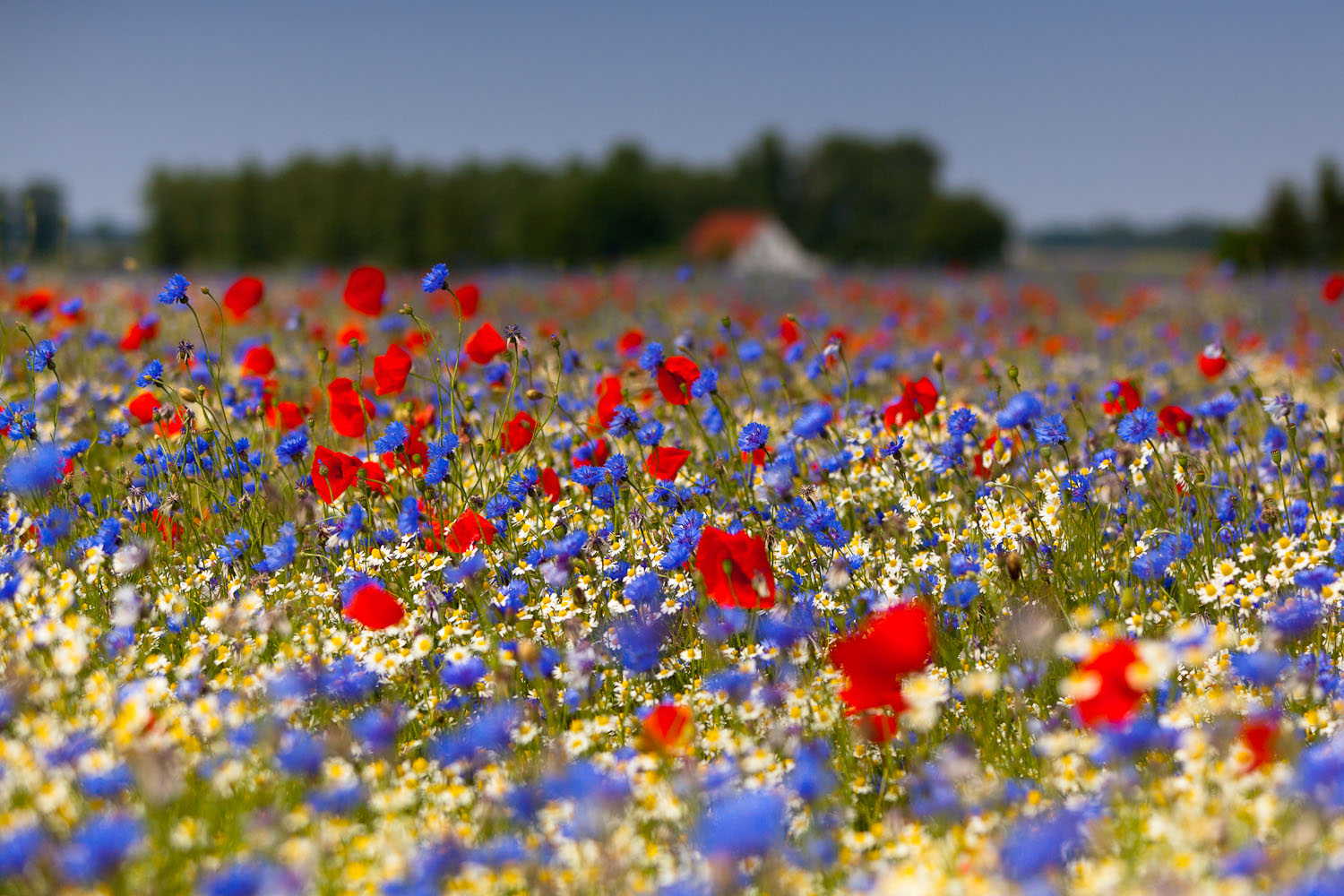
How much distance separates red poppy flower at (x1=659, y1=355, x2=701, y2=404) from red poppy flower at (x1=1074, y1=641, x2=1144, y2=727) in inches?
78.4

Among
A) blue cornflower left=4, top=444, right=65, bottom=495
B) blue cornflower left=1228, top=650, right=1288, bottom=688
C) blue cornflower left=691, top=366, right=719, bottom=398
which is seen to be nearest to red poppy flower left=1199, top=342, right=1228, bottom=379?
blue cornflower left=1228, top=650, right=1288, bottom=688

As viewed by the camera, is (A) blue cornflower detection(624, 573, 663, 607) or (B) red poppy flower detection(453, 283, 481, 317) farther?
(B) red poppy flower detection(453, 283, 481, 317)

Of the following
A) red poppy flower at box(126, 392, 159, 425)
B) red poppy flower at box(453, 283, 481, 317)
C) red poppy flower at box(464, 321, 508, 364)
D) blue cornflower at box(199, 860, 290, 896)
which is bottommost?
blue cornflower at box(199, 860, 290, 896)

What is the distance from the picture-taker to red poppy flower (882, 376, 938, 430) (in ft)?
13.4

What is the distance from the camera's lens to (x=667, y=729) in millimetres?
2420

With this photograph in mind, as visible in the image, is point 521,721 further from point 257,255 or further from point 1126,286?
point 257,255

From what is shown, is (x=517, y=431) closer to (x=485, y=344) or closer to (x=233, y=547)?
(x=485, y=344)

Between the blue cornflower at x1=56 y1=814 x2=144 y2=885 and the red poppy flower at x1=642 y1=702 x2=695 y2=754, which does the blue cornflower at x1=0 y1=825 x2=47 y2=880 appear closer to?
the blue cornflower at x1=56 y1=814 x2=144 y2=885

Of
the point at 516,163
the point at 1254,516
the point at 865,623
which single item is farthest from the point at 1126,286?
the point at 516,163

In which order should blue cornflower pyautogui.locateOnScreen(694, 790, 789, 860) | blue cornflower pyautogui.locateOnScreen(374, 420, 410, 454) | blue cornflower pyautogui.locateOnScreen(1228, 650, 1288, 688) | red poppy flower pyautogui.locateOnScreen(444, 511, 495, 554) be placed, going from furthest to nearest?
blue cornflower pyautogui.locateOnScreen(374, 420, 410, 454), red poppy flower pyautogui.locateOnScreen(444, 511, 495, 554), blue cornflower pyautogui.locateOnScreen(1228, 650, 1288, 688), blue cornflower pyautogui.locateOnScreen(694, 790, 789, 860)

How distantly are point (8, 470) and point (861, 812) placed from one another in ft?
9.24

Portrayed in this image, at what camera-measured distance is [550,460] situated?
14.2 feet

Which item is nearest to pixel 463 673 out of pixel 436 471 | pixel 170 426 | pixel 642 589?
pixel 642 589

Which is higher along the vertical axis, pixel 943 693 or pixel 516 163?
pixel 516 163
